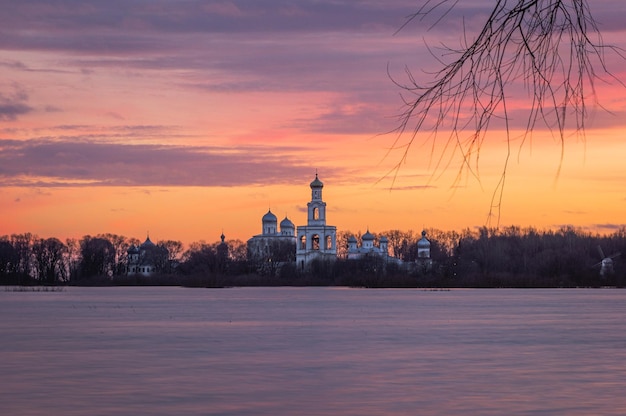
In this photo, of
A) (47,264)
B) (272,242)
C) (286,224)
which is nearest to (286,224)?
(286,224)

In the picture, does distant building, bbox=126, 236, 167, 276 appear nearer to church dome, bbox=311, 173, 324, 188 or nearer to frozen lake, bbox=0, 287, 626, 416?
church dome, bbox=311, 173, 324, 188

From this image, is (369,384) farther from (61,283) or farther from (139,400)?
(61,283)

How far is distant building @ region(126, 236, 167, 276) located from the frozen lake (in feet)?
391

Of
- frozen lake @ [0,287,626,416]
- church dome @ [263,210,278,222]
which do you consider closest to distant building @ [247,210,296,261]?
church dome @ [263,210,278,222]

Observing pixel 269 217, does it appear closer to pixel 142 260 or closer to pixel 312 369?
pixel 142 260

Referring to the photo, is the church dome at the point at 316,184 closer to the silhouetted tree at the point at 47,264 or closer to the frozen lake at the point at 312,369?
the silhouetted tree at the point at 47,264

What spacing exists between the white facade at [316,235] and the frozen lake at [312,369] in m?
100

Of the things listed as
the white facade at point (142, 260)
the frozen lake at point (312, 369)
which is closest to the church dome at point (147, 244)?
the white facade at point (142, 260)

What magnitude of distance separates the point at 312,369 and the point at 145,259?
142m

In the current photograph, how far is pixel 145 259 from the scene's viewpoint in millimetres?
162000

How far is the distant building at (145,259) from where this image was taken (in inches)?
6270

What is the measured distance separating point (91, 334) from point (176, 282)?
332ft

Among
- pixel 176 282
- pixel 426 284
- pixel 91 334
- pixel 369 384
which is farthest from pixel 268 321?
pixel 176 282

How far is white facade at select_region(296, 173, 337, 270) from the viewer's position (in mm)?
141125
